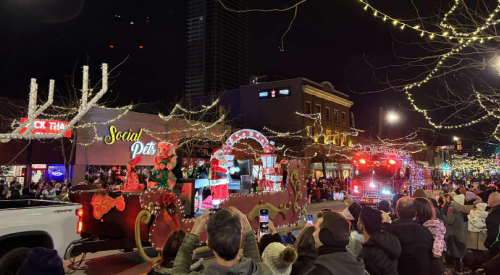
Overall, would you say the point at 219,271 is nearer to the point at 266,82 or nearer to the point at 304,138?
the point at 304,138

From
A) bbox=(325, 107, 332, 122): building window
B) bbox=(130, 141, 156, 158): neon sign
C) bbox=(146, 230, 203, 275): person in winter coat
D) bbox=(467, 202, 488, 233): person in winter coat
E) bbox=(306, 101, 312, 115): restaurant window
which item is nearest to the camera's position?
bbox=(146, 230, 203, 275): person in winter coat

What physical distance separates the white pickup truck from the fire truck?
12220 millimetres

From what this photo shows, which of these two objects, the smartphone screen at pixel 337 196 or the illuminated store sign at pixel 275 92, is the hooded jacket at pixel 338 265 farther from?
the illuminated store sign at pixel 275 92

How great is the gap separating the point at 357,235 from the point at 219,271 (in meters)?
2.79

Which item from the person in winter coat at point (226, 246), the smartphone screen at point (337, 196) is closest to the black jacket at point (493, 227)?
the person in winter coat at point (226, 246)

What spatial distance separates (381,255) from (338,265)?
0.93 m

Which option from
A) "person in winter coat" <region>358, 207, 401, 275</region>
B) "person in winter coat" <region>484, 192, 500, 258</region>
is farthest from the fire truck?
"person in winter coat" <region>358, 207, 401, 275</region>

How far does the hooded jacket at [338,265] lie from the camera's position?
8.06 ft

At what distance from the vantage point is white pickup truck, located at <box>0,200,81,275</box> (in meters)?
4.80

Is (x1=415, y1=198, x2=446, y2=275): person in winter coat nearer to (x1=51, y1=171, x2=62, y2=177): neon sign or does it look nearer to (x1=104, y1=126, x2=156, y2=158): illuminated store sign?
(x1=104, y1=126, x2=156, y2=158): illuminated store sign

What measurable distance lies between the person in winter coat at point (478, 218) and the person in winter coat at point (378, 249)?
5171 mm

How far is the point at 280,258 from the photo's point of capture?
2.86 metres

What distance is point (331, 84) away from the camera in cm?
4425

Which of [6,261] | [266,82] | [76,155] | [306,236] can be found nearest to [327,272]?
[306,236]
